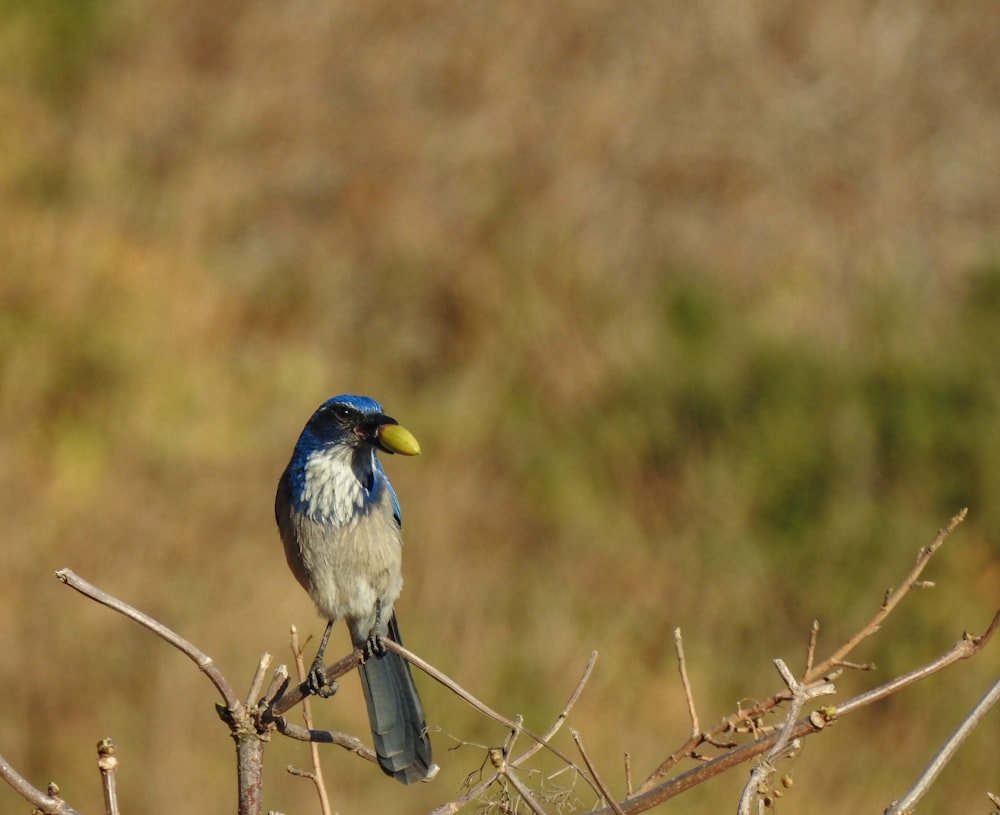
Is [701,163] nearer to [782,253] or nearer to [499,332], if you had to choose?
[782,253]

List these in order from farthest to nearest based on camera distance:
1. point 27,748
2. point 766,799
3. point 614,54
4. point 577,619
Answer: point 614,54, point 577,619, point 27,748, point 766,799

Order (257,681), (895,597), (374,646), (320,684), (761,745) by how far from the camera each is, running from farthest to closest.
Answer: (374,646)
(320,684)
(895,597)
(257,681)
(761,745)

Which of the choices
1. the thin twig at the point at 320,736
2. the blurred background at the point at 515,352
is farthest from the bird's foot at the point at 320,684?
the blurred background at the point at 515,352

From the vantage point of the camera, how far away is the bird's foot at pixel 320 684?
365 cm

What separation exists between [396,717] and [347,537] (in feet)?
1.93

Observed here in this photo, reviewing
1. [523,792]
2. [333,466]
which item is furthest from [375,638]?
[523,792]

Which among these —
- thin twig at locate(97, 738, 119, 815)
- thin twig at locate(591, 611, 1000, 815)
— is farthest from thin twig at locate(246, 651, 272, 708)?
thin twig at locate(591, 611, 1000, 815)

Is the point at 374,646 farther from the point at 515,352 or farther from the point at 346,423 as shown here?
the point at 515,352

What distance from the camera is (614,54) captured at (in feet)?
53.8

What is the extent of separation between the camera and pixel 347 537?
4.61 metres

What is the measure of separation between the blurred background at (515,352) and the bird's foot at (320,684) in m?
3.83

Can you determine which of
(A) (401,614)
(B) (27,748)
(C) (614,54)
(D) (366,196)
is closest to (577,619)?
(A) (401,614)

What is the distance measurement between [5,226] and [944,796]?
350 inches

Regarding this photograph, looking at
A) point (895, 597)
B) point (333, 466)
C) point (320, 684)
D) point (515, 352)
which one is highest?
point (515, 352)
